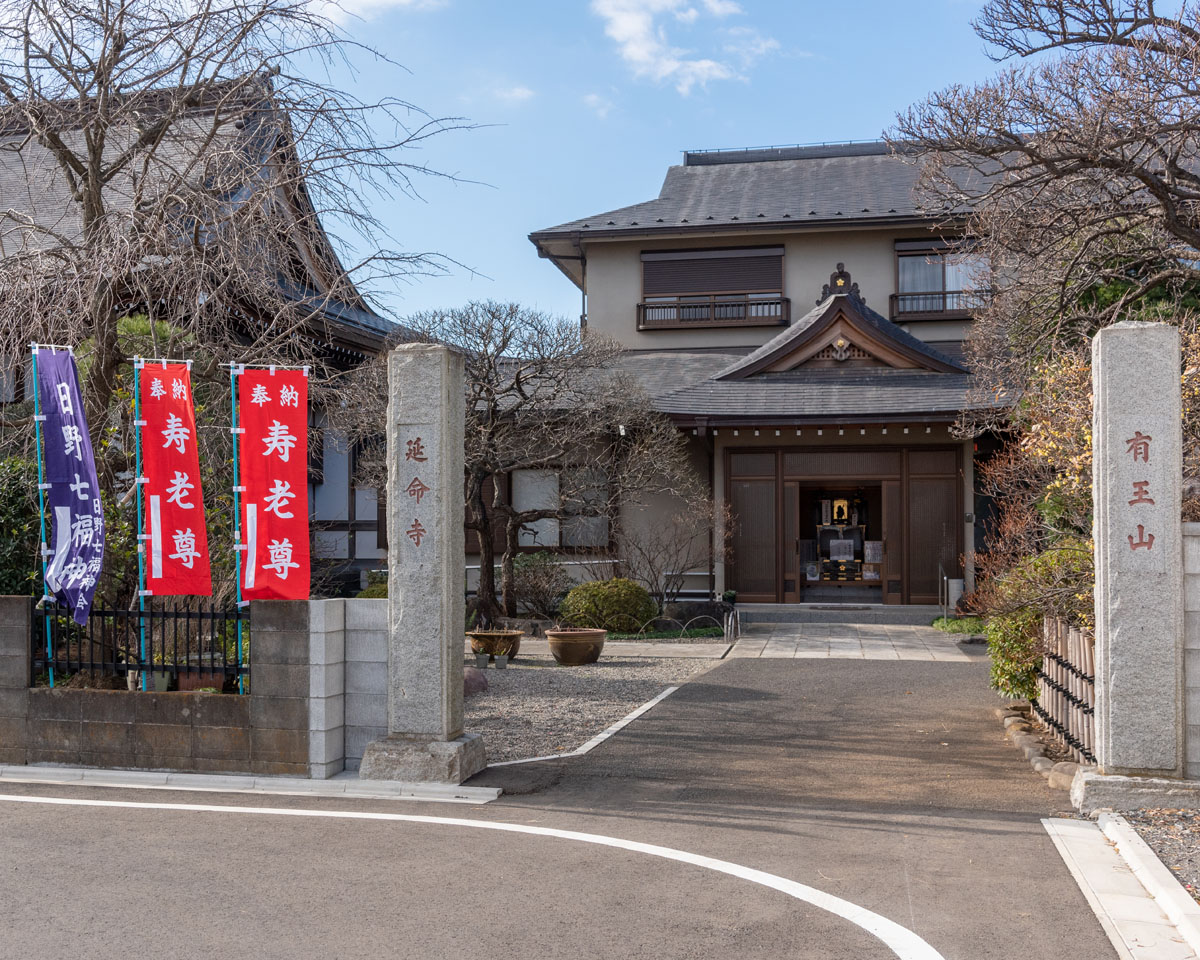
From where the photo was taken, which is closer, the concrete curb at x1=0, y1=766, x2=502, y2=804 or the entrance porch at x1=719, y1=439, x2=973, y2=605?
the concrete curb at x1=0, y1=766, x2=502, y2=804

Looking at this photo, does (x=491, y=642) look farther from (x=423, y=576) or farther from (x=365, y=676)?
(x=423, y=576)

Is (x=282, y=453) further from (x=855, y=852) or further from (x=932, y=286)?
(x=932, y=286)

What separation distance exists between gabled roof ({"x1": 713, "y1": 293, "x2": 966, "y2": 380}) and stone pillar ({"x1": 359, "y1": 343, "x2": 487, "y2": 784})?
13934 millimetres

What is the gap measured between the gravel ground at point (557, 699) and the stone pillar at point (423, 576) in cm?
112

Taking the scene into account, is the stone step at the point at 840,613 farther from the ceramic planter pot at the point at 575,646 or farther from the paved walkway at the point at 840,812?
the paved walkway at the point at 840,812

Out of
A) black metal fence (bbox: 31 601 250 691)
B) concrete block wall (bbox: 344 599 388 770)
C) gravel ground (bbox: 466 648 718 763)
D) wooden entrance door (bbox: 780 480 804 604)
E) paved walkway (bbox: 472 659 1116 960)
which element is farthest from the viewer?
wooden entrance door (bbox: 780 480 804 604)

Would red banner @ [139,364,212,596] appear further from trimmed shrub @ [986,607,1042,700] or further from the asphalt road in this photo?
trimmed shrub @ [986,607,1042,700]

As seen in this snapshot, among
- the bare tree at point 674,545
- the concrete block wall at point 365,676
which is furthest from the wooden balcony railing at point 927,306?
the concrete block wall at point 365,676

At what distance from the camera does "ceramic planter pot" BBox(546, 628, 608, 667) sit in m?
13.5

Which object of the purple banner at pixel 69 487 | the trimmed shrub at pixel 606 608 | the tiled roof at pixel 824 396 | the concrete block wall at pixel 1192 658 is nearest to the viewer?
the concrete block wall at pixel 1192 658

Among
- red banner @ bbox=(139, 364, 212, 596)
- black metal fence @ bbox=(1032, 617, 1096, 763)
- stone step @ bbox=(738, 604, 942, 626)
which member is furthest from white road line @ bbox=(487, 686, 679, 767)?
stone step @ bbox=(738, 604, 942, 626)

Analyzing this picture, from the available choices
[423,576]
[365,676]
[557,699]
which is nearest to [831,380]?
[557,699]

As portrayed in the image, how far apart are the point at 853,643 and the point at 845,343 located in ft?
23.2

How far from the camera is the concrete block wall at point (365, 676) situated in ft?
24.1
